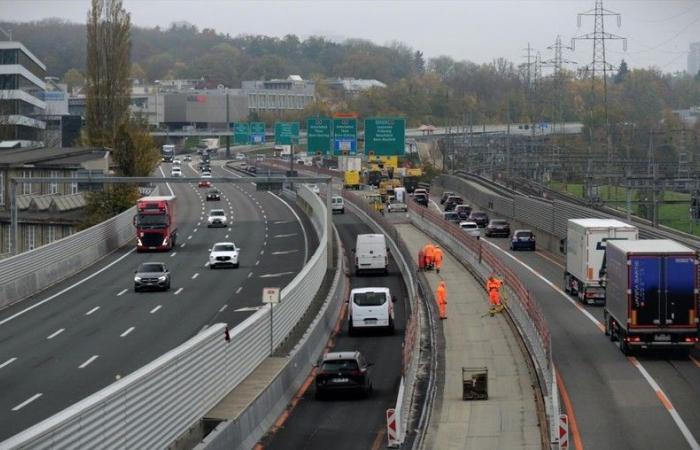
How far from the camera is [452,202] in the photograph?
111625 millimetres

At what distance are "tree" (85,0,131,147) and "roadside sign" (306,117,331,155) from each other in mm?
23985

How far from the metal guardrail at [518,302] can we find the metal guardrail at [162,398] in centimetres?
651

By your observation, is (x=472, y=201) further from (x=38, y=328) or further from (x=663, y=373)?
(x=663, y=373)

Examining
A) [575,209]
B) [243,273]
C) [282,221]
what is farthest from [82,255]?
[282,221]

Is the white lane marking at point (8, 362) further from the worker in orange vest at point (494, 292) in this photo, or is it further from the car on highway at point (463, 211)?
the car on highway at point (463, 211)

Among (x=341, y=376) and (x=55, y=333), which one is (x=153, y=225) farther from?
(x=341, y=376)

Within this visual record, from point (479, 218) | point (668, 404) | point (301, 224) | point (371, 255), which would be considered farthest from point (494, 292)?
point (479, 218)

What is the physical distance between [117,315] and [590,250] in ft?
58.5

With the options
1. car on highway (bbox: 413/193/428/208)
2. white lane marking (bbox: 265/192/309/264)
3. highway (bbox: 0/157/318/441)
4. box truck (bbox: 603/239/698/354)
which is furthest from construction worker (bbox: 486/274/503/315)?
car on highway (bbox: 413/193/428/208)

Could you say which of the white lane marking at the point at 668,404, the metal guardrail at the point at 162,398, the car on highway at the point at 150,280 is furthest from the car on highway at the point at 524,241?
the metal guardrail at the point at 162,398

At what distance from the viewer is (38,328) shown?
43156mm

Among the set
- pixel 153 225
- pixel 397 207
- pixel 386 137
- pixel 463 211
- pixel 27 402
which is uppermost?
pixel 386 137

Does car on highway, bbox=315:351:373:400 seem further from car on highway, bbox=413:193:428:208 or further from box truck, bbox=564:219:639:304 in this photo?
car on highway, bbox=413:193:428:208

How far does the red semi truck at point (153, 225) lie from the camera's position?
235 ft
